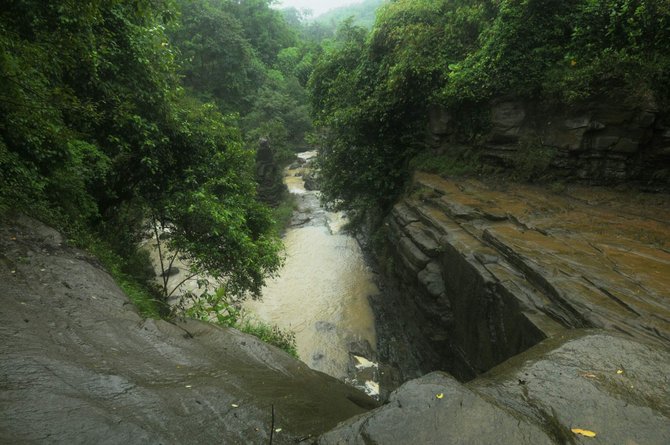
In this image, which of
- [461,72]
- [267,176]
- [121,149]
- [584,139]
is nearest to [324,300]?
[121,149]

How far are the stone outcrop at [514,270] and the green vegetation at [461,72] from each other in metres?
1.85

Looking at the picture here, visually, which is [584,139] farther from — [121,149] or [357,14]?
[357,14]

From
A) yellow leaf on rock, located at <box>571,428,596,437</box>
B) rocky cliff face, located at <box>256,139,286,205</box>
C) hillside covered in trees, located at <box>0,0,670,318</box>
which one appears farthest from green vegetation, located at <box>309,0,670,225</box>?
rocky cliff face, located at <box>256,139,286,205</box>

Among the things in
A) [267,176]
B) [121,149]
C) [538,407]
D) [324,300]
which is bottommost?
[324,300]

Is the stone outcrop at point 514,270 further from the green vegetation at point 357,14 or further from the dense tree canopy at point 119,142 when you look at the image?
the green vegetation at point 357,14

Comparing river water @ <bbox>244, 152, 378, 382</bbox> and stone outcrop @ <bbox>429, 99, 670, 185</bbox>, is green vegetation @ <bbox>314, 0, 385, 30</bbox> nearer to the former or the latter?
river water @ <bbox>244, 152, 378, 382</bbox>

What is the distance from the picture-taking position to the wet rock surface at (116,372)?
103 inches

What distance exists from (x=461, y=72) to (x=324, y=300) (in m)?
8.41

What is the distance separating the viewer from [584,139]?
839cm

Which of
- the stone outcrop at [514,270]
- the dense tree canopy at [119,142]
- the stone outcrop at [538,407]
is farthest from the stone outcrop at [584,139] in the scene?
the dense tree canopy at [119,142]

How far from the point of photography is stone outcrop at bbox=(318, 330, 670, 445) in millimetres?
2516

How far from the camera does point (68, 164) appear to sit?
605 cm

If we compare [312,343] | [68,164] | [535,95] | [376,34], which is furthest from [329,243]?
[68,164]

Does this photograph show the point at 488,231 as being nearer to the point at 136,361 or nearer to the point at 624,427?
the point at 624,427
